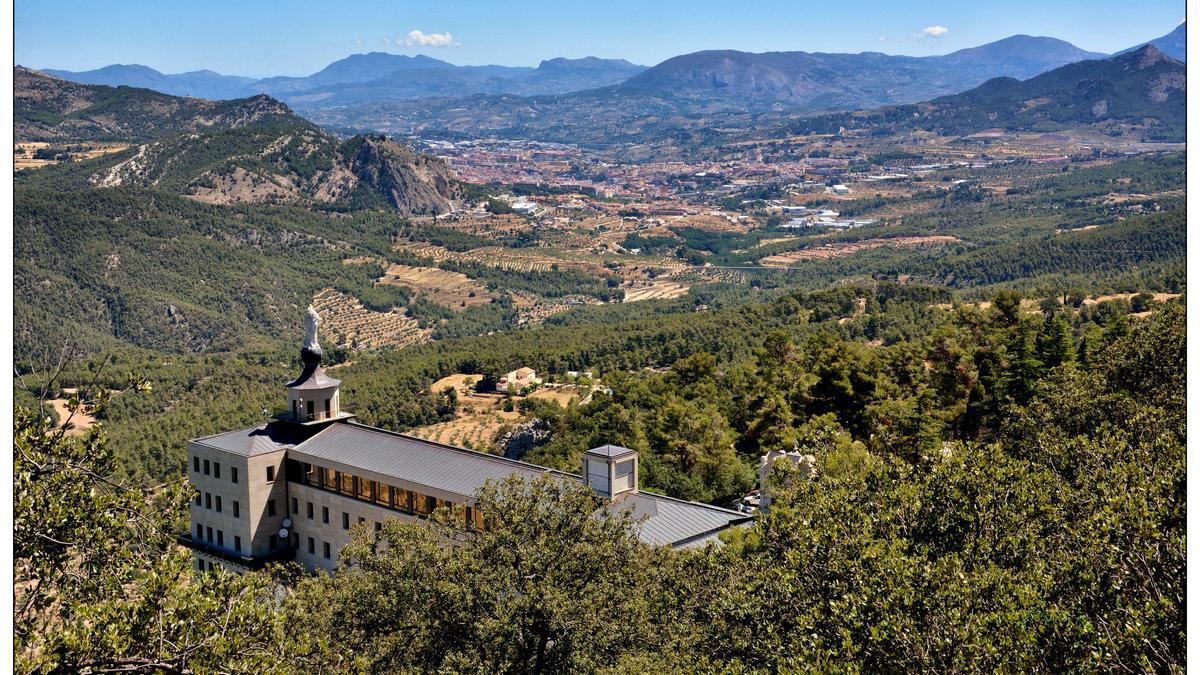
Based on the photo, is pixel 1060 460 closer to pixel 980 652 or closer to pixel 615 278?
pixel 980 652

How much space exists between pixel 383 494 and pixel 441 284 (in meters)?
126

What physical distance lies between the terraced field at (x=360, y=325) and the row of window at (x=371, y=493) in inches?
3348

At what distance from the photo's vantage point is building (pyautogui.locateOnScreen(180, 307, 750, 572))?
106 ft

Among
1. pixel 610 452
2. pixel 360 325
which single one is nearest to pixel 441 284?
pixel 360 325

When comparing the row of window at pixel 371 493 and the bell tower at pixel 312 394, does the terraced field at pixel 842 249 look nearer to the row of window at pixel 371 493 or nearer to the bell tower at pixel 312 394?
the bell tower at pixel 312 394

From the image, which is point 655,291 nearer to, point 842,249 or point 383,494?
point 842,249

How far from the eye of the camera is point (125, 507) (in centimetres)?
1334

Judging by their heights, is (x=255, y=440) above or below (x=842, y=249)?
above

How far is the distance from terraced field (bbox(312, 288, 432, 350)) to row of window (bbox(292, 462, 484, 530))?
3348 inches

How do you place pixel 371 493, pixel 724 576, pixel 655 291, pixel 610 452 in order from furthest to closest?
pixel 655 291, pixel 371 493, pixel 610 452, pixel 724 576

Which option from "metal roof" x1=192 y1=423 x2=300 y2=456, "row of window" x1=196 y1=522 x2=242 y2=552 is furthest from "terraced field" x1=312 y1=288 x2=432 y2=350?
"metal roof" x1=192 y1=423 x2=300 y2=456

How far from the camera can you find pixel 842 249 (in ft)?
609

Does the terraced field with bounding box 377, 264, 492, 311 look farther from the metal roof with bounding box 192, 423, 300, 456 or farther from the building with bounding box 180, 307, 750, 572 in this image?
the building with bounding box 180, 307, 750, 572

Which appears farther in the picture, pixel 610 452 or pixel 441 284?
pixel 441 284
